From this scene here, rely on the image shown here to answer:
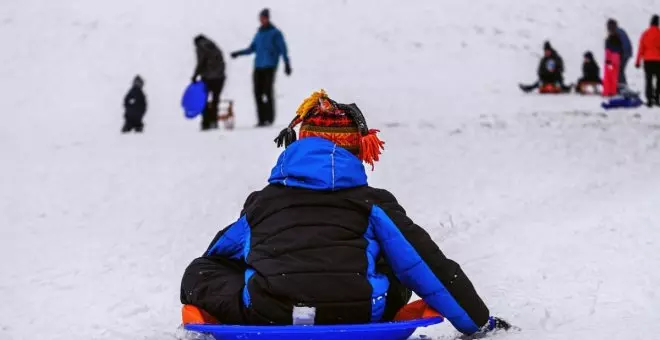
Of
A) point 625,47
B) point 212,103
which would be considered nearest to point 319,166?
point 212,103

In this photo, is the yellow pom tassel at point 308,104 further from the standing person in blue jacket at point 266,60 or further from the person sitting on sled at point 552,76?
the person sitting on sled at point 552,76

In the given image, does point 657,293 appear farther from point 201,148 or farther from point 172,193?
point 201,148

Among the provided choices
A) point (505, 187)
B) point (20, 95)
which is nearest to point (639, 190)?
point (505, 187)

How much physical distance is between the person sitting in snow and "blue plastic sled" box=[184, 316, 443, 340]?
118mm

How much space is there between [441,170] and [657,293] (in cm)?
457

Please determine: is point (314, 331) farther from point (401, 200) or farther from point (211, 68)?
point (211, 68)

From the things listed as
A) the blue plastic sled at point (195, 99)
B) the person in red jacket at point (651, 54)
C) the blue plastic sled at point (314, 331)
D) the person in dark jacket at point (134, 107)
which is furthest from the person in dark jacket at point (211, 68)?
the blue plastic sled at point (314, 331)

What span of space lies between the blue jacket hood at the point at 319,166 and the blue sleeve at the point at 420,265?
148 millimetres

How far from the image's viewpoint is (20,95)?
2412 cm

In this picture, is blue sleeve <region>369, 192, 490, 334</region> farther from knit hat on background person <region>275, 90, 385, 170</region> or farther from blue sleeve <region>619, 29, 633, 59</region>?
blue sleeve <region>619, 29, 633, 59</region>

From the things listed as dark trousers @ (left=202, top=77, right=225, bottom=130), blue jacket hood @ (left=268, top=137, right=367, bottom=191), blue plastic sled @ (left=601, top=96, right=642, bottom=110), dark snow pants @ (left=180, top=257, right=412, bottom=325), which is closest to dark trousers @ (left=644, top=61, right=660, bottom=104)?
blue plastic sled @ (left=601, top=96, right=642, bottom=110)

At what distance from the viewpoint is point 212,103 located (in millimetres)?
14266

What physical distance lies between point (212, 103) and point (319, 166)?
11.0m

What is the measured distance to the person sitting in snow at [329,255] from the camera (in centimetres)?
337
